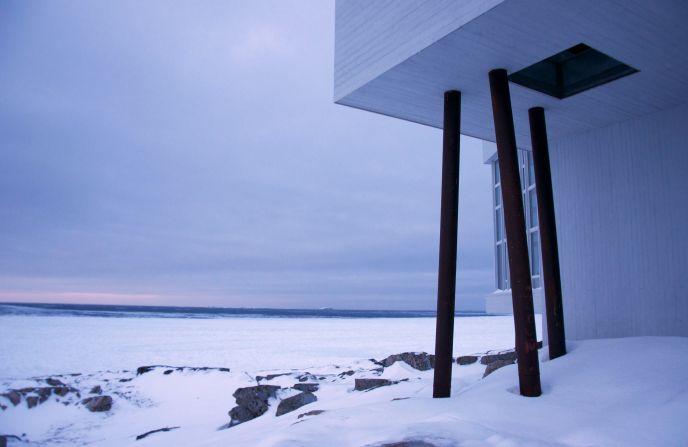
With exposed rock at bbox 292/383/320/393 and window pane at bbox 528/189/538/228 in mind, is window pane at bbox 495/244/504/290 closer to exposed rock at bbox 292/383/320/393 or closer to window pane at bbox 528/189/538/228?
window pane at bbox 528/189/538/228

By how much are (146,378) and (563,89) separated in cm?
1494

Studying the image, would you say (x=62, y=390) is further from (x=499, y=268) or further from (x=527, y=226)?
(x=527, y=226)

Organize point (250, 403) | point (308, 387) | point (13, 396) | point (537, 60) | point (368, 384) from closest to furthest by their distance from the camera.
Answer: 1. point (537, 60)
2. point (250, 403)
3. point (368, 384)
4. point (308, 387)
5. point (13, 396)

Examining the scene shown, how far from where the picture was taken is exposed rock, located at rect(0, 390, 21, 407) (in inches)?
509

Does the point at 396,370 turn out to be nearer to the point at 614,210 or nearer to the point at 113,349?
the point at 614,210

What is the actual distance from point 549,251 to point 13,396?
1376 centimetres

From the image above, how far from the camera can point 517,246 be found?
6.80 meters

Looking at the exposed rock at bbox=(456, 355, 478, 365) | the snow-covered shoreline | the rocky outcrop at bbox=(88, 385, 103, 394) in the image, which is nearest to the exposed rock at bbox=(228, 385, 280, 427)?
the snow-covered shoreline

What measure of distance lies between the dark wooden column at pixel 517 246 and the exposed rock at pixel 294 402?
5.42 meters

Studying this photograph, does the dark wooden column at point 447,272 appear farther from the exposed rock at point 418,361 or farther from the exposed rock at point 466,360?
the exposed rock at point 418,361

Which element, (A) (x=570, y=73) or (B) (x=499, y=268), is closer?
(A) (x=570, y=73)

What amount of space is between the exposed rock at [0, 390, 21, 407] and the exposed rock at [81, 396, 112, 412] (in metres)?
1.54

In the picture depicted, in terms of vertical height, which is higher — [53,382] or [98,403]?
[53,382]

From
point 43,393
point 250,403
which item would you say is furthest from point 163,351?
point 250,403
